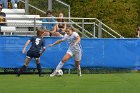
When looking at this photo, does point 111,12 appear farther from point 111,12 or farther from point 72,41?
point 72,41

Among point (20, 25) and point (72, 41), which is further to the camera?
point (20, 25)

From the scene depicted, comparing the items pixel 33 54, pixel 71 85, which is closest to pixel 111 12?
pixel 33 54

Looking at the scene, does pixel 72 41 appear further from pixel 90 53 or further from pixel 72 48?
pixel 90 53

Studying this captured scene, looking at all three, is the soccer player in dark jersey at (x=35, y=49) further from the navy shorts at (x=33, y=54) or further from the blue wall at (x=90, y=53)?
the blue wall at (x=90, y=53)

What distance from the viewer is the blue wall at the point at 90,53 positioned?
23656 mm

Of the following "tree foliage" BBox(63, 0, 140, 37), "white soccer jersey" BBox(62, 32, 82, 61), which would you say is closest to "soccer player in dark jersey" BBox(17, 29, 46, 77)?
"white soccer jersey" BBox(62, 32, 82, 61)

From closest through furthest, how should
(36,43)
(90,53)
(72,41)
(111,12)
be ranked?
(72,41)
(36,43)
(90,53)
(111,12)

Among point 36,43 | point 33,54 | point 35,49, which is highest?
point 36,43

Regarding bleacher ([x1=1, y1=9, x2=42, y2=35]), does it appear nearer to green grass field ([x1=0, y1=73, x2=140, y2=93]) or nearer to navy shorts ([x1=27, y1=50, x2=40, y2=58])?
navy shorts ([x1=27, y1=50, x2=40, y2=58])

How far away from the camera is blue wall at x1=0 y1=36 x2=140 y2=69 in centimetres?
2366

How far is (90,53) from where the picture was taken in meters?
24.4

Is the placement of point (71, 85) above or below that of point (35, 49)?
below

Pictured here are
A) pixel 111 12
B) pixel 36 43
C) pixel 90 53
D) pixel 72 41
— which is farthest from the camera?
pixel 111 12

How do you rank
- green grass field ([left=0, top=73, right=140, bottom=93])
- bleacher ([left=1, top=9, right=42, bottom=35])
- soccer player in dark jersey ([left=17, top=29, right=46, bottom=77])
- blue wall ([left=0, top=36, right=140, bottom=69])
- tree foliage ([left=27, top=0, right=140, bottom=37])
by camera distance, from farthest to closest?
tree foliage ([left=27, top=0, right=140, bottom=37]), bleacher ([left=1, top=9, right=42, bottom=35]), blue wall ([left=0, top=36, right=140, bottom=69]), soccer player in dark jersey ([left=17, top=29, right=46, bottom=77]), green grass field ([left=0, top=73, right=140, bottom=93])
